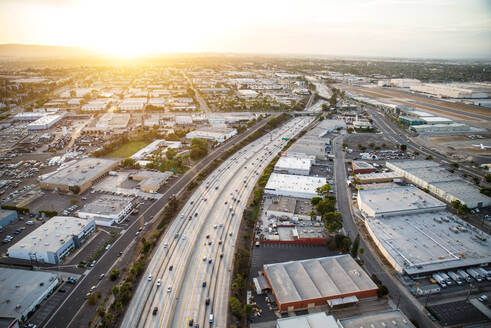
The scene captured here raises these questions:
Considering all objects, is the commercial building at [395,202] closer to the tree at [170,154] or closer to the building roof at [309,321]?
the building roof at [309,321]

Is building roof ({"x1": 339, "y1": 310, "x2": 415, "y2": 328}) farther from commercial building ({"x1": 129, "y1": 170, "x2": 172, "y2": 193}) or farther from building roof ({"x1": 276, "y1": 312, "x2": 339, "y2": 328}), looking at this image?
commercial building ({"x1": 129, "y1": 170, "x2": 172, "y2": 193})

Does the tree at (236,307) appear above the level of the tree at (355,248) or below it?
below

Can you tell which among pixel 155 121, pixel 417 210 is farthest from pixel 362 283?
pixel 155 121

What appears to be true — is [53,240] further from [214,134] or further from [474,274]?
[214,134]

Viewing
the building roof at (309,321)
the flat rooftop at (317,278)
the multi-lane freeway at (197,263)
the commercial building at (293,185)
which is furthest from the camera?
the commercial building at (293,185)

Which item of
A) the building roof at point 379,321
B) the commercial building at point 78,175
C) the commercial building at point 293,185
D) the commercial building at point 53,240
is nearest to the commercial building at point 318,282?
the building roof at point 379,321

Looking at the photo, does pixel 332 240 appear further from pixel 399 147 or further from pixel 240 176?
pixel 399 147

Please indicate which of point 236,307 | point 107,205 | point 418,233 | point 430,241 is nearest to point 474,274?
point 430,241

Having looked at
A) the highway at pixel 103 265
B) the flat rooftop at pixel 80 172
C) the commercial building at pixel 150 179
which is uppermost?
the flat rooftop at pixel 80 172
